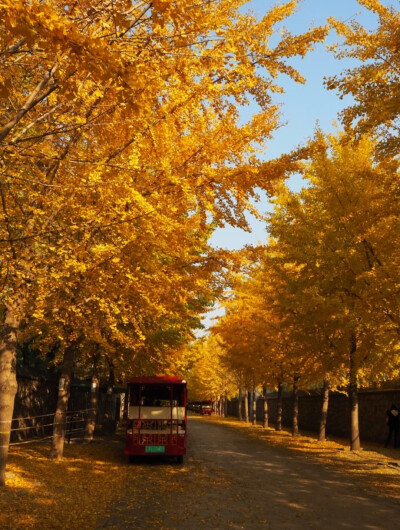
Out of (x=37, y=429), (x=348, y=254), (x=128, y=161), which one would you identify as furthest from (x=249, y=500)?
(x=37, y=429)

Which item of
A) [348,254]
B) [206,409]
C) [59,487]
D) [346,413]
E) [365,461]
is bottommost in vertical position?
[206,409]

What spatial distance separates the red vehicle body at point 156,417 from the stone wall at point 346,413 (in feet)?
33.2

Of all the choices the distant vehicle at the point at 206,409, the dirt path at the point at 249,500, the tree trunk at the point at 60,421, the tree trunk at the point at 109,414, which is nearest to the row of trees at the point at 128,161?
the tree trunk at the point at 60,421

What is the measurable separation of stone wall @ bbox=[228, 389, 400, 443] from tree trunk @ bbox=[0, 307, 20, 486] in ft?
52.1

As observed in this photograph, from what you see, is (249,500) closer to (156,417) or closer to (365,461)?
(156,417)

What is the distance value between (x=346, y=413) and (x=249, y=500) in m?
18.2

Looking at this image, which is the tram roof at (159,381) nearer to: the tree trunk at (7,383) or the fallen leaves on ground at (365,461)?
the fallen leaves on ground at (365,461)

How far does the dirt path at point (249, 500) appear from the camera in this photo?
7129mm

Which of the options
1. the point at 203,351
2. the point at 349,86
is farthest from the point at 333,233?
the point at 203,351

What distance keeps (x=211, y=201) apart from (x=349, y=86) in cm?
329

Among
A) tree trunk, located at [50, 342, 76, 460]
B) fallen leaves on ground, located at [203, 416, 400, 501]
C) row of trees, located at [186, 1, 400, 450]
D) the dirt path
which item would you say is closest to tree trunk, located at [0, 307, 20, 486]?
the dirt path

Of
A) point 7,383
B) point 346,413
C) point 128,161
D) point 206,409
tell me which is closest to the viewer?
point 128,161

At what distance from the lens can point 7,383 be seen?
9.47 m

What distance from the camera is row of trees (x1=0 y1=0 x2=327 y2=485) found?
5523mm
